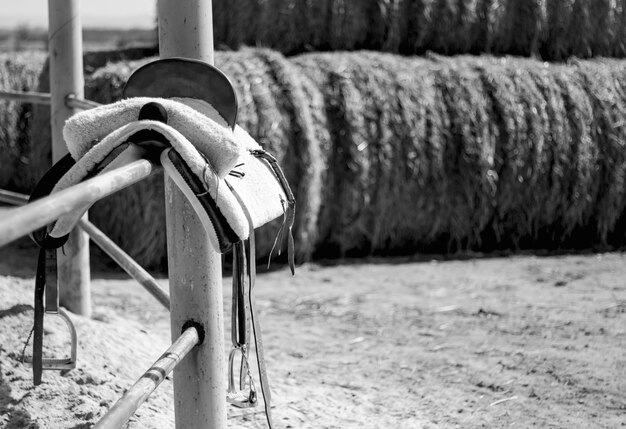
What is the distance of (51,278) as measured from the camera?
217 centimetres

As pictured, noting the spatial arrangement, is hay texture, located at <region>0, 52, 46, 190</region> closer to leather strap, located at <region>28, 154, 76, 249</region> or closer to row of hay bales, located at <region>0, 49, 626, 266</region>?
row of hay bales, located at <region>0, 49, 626, 266</region>

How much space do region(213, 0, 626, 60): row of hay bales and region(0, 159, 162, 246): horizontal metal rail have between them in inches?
199

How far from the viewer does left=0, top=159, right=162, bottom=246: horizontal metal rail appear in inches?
41.3

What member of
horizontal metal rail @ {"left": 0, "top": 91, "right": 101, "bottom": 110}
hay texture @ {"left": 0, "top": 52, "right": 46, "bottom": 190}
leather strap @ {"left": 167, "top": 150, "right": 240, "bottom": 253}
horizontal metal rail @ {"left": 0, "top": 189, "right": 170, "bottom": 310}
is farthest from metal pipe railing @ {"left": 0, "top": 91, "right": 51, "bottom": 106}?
hay texture @ {"left": 0, "top": 52, "right": 46, "bottom": 190}

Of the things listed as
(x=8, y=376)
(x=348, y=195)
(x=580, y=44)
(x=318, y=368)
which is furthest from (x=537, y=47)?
(x=8, y=376)

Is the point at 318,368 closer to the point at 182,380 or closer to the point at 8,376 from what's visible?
the point at 8,376

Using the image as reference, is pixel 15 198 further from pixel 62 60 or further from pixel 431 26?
pixel 431 26

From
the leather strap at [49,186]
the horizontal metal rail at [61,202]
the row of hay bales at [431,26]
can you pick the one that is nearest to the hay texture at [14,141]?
the row of hay bales at [431,26]

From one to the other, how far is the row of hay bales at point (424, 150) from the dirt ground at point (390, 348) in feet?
1.30

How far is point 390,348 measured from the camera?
161 inches

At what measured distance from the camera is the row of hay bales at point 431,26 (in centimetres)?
644

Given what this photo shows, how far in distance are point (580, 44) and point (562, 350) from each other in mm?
3812

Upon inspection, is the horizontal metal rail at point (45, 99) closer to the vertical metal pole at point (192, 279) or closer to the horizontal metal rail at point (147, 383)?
the vertical metal pole at point (192, 279)

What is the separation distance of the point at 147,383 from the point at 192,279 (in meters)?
0.30
